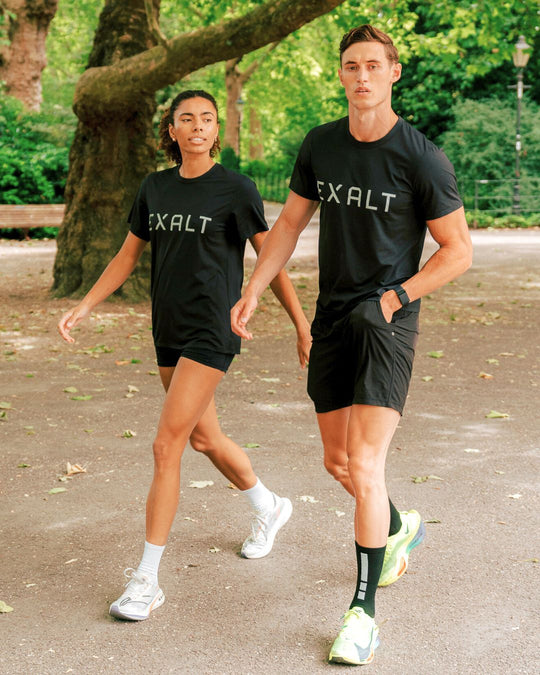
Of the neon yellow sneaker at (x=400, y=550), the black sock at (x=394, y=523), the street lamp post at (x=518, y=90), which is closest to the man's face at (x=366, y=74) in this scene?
the black sock at (x=394, y=523)

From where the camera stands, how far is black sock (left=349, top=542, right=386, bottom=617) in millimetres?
3576

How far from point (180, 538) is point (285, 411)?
2.84m

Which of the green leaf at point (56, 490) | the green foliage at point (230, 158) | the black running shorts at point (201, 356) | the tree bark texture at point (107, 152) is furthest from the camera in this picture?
the green foliage at point (230, 158)

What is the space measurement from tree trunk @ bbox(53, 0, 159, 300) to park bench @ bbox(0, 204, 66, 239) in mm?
9267

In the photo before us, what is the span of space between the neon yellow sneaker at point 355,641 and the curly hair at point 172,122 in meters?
2.05

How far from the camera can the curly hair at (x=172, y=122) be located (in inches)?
167

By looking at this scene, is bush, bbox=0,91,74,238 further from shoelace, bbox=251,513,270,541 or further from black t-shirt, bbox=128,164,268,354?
black t-shirt, bbox=128,164,268,354

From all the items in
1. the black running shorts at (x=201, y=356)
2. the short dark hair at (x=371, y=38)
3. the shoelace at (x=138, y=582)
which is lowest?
the shoelace at (x=138, y=582)

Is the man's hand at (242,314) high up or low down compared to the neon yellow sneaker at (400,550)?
up

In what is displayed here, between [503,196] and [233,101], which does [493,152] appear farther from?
[233,101]

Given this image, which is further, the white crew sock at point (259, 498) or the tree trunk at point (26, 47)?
the tree trunk at point (26, 47)

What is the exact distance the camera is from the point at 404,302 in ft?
11.5

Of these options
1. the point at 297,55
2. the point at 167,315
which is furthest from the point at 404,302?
the point at 297,55

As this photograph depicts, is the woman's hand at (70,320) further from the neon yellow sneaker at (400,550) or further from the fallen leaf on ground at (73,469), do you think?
the fallen leaf on ground at (73,469)
